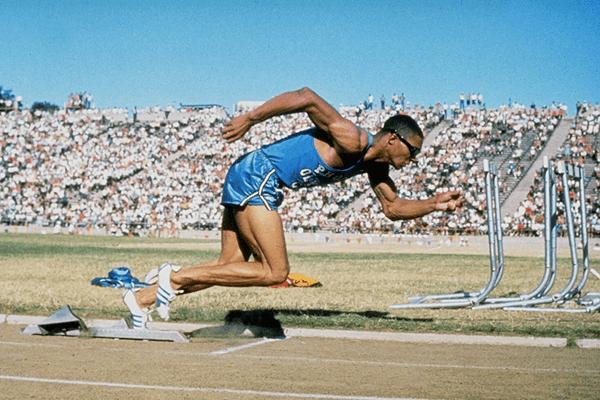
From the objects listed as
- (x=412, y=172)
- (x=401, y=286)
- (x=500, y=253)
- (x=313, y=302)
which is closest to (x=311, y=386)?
(x=313, y=302)

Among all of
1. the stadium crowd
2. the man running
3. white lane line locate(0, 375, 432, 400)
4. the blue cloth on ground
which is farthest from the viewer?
the stadium crowd

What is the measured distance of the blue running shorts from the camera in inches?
263

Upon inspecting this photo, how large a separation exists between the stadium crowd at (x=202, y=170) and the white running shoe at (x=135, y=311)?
32631 millimetres

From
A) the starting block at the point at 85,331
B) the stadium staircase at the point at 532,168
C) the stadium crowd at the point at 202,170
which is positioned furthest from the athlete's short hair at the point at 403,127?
the stadium staircase at the point at 532,168

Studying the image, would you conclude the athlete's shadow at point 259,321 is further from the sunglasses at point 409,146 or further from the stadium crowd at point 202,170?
the stadium crowd at point 202,170

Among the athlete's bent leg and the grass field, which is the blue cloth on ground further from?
the athlete's bent leg

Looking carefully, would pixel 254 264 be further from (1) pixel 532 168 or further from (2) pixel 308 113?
(1) pixel 532 168

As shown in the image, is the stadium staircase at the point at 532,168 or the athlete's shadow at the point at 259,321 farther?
the stadium staircase at the point at 532,168

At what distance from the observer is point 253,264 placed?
6.82 meters

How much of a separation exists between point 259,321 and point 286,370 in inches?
114

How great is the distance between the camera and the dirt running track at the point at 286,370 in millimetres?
4910

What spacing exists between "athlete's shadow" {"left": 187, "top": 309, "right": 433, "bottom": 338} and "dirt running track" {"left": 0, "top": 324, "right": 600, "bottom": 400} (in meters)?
0.39

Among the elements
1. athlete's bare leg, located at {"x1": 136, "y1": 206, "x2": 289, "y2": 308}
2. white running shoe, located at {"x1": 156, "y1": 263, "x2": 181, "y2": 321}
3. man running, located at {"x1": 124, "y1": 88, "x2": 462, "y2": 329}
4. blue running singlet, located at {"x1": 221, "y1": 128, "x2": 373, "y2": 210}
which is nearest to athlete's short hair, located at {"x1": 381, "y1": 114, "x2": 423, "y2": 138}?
man running, located at {"x1": 124, "y1": 88, "x2": 462, "y2": 329}

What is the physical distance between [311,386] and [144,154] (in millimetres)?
49929
